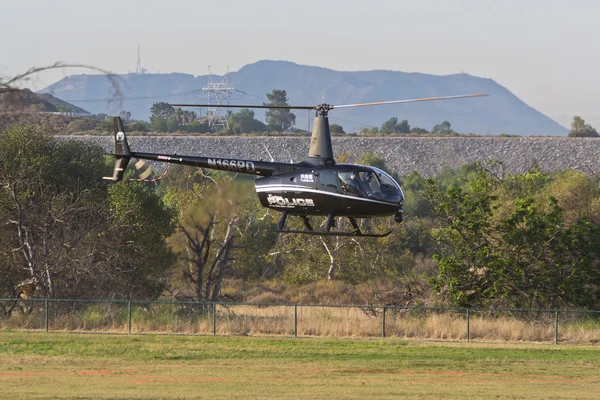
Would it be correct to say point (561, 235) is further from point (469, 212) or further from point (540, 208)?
point (540, 208)

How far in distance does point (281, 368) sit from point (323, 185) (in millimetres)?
6323

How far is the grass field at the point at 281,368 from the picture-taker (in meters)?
27.9

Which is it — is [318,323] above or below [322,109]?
below

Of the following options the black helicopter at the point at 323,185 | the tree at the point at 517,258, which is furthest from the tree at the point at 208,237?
the black helicopter at the point at 323,185

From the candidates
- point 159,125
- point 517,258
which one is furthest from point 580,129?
point 517,258

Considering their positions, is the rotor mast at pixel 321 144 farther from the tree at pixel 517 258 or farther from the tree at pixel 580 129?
the tree at pixel 580 129

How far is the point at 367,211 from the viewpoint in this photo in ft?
111

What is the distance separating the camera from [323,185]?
113ft

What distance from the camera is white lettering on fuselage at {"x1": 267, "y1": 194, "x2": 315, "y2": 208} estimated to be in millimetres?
34894

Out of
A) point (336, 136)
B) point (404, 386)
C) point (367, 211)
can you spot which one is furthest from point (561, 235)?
point (336, 136)

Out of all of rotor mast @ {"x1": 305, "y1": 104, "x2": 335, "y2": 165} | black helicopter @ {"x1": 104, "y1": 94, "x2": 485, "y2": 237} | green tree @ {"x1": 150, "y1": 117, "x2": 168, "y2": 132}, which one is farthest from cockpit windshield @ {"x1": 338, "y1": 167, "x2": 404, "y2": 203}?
green tree @ {"x1": 150, "y1": 117, "x2": 168, "y2": 132}

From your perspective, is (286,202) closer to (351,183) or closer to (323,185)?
(323,185)

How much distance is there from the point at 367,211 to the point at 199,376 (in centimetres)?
794

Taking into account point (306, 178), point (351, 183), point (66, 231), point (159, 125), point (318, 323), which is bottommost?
point (318, 323)
